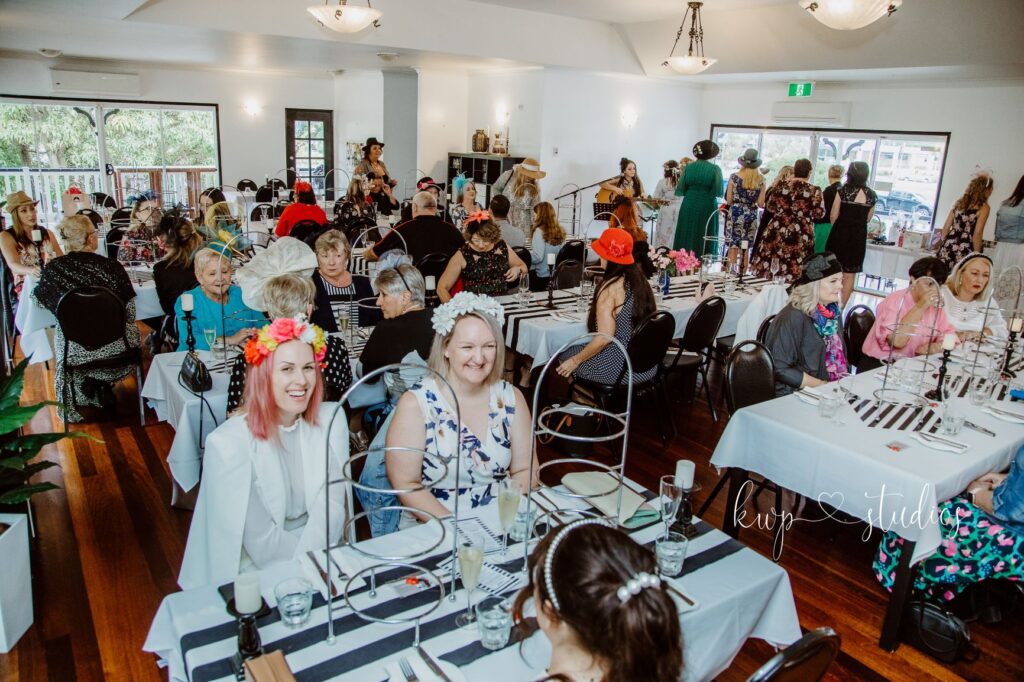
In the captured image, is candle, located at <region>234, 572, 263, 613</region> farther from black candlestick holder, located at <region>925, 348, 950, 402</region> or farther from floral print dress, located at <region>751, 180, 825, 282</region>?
floral print dress, located at <region>751, 180, 825, 282</region>

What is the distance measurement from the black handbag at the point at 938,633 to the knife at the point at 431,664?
2201mm

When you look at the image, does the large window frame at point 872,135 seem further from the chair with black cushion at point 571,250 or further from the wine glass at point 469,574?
the wine glass at point 469,574

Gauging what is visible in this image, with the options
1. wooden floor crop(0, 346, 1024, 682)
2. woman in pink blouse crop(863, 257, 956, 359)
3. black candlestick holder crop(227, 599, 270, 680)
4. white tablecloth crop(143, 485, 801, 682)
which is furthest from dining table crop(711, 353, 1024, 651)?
black candlestick holder crop(227, 599, 270, 680)

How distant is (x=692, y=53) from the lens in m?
9.70

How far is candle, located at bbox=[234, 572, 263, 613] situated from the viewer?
63.8 inches

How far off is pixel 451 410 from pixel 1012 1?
693 centimetres

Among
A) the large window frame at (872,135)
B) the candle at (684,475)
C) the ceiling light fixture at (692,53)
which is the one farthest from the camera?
the large window frame at (872,135)

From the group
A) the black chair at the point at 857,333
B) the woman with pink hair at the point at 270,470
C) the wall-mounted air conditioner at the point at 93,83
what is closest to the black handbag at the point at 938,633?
the woman with pink hair at the point at 270,470

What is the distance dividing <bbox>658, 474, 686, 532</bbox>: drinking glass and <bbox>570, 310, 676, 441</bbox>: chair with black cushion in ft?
6.67

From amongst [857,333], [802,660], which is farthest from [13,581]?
[857,333]

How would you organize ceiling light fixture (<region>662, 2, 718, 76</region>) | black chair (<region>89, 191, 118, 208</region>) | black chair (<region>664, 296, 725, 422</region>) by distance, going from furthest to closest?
black chair (<region>89, 191, 118, 208</region>)
ceiling light fixture (<region>662, 2, 718, 76</region>)
black chair (<region>664, 296, 725, 422</region>)

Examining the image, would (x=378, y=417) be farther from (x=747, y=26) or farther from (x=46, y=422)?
(x=747, y=26)

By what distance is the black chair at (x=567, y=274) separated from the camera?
6066 millimetres

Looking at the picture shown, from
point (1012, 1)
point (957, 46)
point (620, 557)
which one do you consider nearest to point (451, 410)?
point (620, 557)
